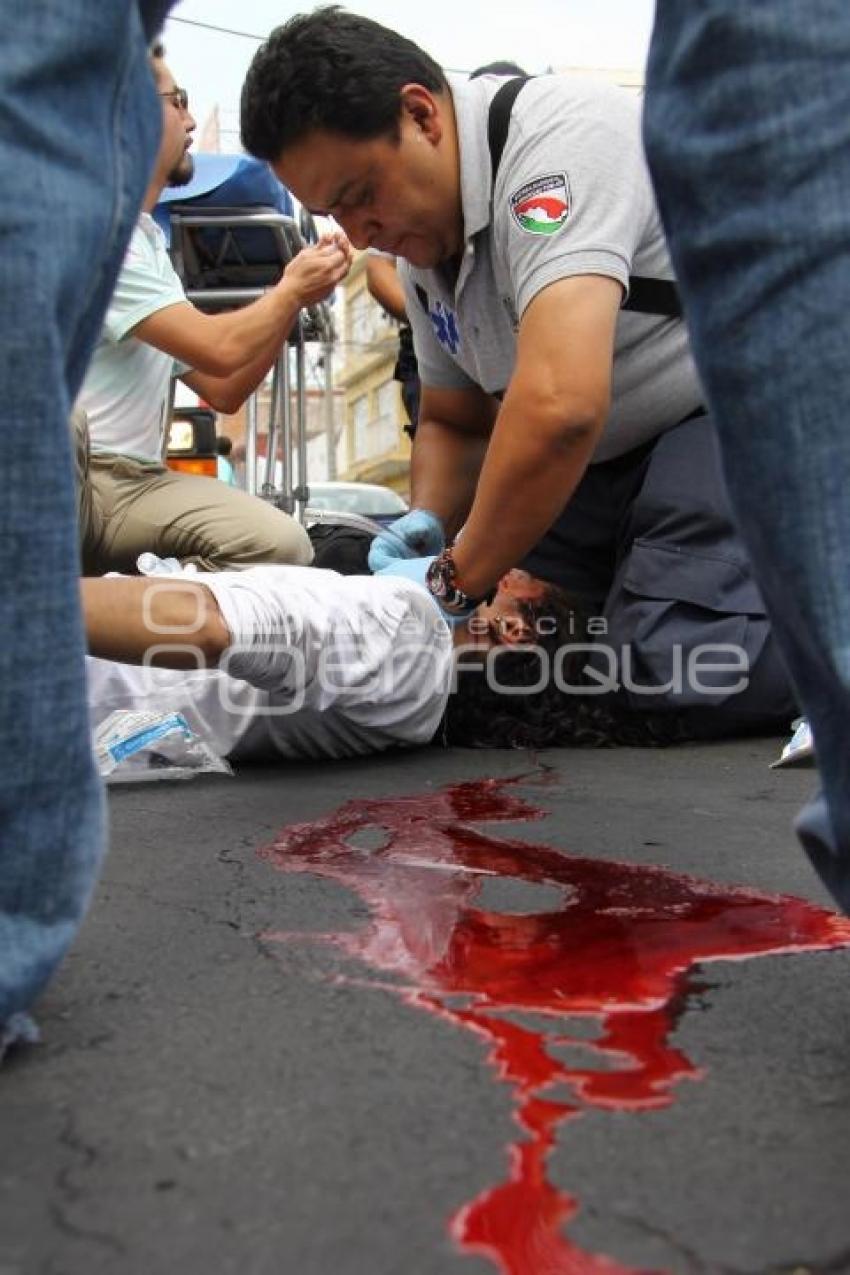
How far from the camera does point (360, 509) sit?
1052cm

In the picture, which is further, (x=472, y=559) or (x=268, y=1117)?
(x=472, y=559)

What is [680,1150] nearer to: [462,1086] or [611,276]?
[462,1086]

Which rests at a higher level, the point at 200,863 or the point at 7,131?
the point at 7,131

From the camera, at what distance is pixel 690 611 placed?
120 inches

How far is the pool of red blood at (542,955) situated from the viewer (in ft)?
2.58

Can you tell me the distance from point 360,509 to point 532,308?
8050 mm

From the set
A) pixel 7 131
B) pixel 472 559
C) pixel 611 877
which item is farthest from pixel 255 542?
pixel 7 131

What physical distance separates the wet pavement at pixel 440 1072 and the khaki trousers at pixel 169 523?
5.12 ft

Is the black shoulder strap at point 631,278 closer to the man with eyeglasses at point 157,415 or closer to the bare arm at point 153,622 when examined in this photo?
the man with eyeglasses at point 157,415

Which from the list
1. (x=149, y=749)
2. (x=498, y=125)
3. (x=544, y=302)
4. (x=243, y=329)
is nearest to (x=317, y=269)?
(x=243, y=329)

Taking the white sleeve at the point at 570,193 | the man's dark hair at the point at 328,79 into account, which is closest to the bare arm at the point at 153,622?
the white sleeve at the point at 570,193

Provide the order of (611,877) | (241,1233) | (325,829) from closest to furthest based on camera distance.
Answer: (241,1233), (611,877), (325,829)

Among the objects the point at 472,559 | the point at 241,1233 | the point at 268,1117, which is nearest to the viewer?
the point at 241,1233

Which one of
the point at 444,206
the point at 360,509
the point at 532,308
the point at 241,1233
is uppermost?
the point at 444,206
